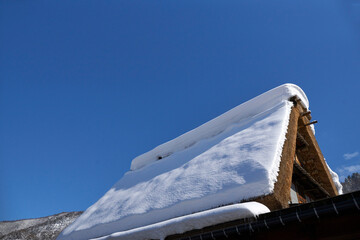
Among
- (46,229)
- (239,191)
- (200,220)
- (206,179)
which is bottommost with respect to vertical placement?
(200,220)

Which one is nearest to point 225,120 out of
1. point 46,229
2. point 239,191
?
point 239,191

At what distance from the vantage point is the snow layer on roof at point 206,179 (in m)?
3.86

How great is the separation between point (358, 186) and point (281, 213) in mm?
26018

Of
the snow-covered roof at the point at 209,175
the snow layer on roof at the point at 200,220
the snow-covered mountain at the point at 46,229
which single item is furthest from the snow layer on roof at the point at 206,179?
the snow-covered mountain at the point at 46,229

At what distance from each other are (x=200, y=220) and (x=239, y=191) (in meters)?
0.76

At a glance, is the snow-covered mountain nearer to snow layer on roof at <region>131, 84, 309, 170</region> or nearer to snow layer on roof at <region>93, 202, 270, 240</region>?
snow layer on roof at <region>131, 84, 309, 170</region>

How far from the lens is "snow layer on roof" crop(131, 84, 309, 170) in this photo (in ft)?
19.8

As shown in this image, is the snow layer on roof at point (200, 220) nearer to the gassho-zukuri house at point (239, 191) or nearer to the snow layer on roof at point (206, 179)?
the gassho-zukuri house at point (239, 191)

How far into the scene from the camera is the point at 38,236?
17.1 metres

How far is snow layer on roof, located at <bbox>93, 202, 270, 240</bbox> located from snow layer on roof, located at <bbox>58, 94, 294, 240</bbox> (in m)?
0.41

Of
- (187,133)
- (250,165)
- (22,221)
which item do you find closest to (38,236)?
(22,221)

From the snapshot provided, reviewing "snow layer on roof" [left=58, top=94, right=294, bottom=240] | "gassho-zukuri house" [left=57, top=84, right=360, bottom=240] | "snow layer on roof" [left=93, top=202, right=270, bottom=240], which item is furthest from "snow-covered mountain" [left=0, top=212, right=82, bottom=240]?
"snow layer on roof" [left=93, top=202, right=270, bottom=240]

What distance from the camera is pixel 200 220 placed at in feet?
11.5

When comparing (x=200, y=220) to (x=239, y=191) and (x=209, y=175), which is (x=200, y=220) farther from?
(x=209, y=175)
